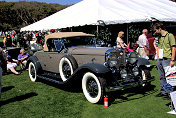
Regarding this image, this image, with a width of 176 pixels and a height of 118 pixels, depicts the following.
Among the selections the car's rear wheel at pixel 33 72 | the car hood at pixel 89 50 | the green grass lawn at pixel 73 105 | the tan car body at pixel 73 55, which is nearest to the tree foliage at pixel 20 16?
the car's rear wheel at pixel 33 72

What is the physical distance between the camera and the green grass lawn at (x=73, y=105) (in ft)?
12.2

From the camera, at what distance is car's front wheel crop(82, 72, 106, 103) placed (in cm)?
393

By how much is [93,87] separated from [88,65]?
506 mm

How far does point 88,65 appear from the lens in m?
4.18

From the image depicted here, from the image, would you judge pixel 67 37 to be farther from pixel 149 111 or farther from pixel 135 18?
pixel 135 18

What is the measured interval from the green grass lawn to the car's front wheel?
6.6 inches

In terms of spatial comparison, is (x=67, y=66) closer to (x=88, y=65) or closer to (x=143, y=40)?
(x=88, y=65)

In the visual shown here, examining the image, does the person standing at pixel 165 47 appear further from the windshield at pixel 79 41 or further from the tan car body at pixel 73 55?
the windshield at pixel 79 41

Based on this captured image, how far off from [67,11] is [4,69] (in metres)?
6.22

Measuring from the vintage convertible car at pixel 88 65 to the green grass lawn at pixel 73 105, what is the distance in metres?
0.34

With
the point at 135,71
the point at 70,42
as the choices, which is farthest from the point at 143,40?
the point at 70,42

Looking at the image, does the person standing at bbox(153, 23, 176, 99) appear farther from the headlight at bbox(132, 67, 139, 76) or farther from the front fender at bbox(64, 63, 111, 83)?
the front fender at bbox(64, 63, 111, 83)

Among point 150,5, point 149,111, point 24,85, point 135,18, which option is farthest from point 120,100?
point 150,5

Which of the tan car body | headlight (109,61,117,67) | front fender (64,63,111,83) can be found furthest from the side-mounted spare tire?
headlight (109,61,117,67)
